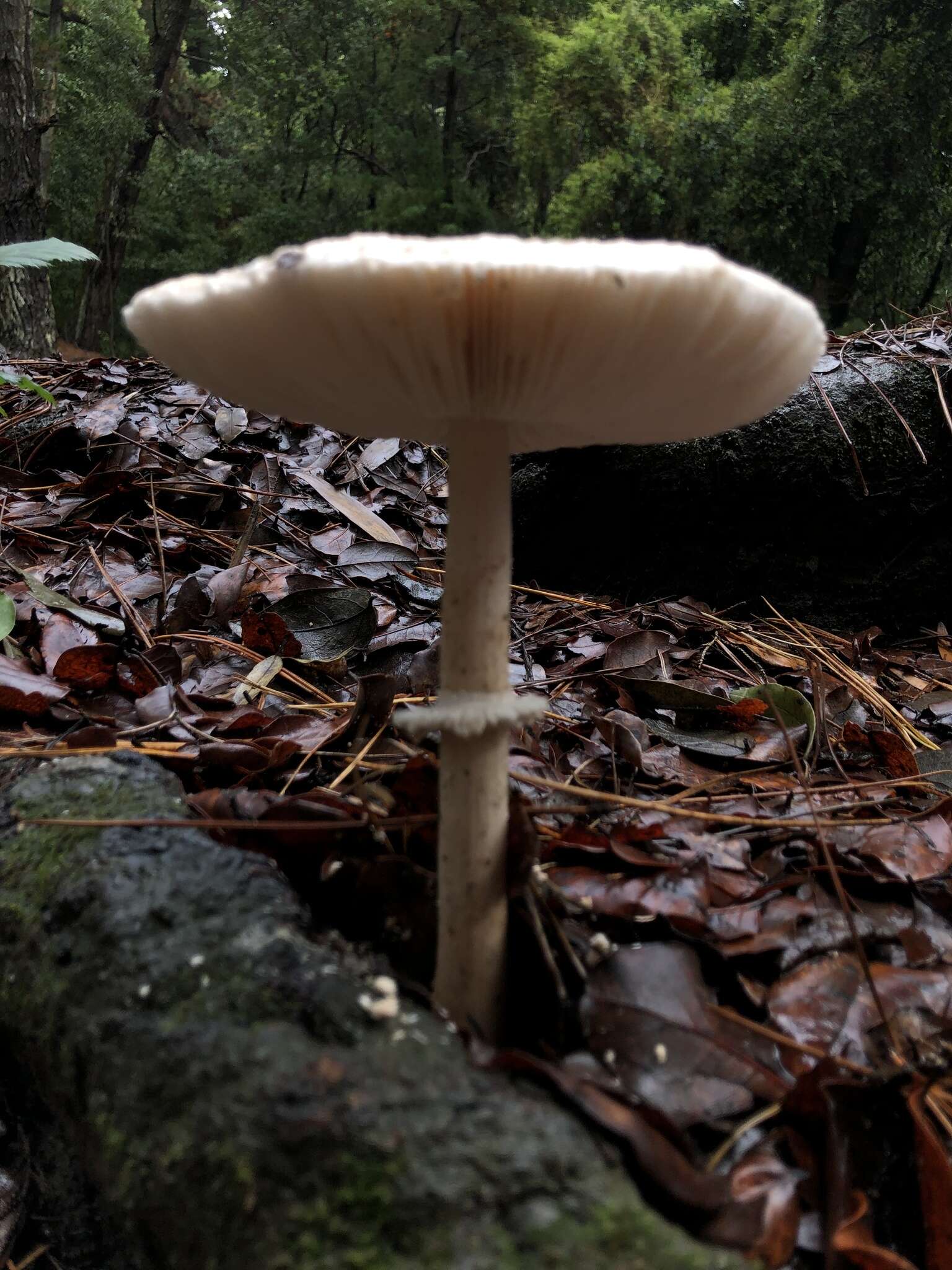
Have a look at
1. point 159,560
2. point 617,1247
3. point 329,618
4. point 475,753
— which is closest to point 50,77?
point 159,560

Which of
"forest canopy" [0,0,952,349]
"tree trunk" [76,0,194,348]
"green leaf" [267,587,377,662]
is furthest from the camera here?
"tree trunk" [76,0,194,348]

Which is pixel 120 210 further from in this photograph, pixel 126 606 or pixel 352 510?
pixel 126 606

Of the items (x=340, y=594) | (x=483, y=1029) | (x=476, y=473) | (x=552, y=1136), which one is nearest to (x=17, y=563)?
(x=340, y=594)

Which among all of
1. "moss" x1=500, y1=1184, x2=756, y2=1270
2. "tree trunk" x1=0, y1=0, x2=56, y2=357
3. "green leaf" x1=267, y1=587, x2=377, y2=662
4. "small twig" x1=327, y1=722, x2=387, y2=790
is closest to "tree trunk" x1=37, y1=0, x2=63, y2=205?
"tree trunk" x1=0, y1=0, x2=56, y2=357

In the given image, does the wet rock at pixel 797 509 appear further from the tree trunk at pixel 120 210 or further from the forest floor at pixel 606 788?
the tree trunk at pixel 120 210

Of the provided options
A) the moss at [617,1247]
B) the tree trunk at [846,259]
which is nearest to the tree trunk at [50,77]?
the moss at [617,1247]

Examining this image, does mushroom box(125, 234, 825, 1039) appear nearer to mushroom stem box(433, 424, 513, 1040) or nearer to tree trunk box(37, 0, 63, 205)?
mushroom stem box(433, 424, 513, 1040)

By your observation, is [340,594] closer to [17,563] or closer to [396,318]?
[17,563]
